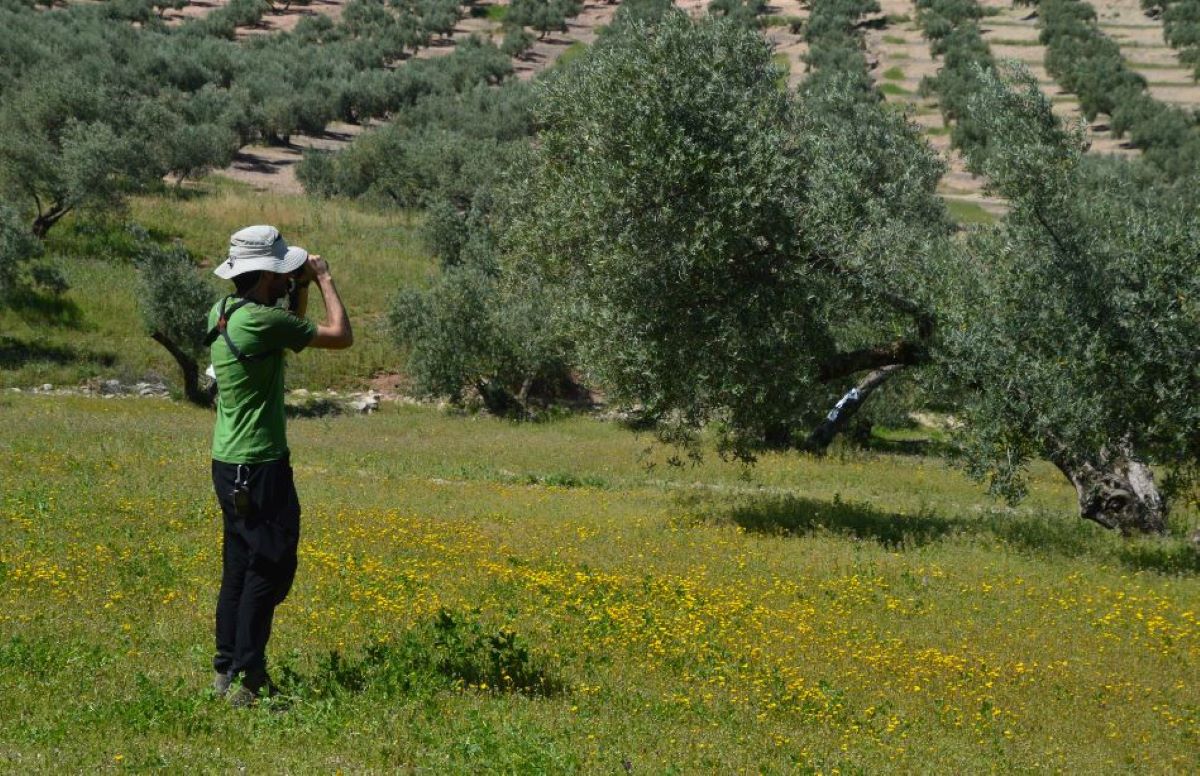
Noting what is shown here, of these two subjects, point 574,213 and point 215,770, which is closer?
point 215,770

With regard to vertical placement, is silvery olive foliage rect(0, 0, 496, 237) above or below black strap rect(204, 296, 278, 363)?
below

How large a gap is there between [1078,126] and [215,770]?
Result: 15511 mm

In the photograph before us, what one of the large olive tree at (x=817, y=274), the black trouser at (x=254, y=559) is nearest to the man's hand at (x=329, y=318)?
the black trouser at (x=254, y=559)

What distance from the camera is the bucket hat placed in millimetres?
7516

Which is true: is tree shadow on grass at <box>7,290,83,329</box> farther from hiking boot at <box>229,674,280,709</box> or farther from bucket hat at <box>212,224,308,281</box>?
hiking boot at <box>229,674,280,709</box>

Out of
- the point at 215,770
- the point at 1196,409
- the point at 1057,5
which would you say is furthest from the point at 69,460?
the point at 1057,5

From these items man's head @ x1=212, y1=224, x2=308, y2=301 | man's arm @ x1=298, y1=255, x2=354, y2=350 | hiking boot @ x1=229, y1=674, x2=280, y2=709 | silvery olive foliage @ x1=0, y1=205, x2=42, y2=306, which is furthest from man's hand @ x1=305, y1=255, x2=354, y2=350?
silvery olive foliage @ x1=0, y1=205, x2=42, y2=306

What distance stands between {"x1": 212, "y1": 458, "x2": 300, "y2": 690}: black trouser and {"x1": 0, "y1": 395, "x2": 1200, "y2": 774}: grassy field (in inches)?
15.1

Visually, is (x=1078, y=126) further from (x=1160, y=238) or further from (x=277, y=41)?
(x=277, y=41)

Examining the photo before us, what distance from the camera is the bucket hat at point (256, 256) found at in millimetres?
7516

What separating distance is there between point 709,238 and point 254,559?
11.1 meters

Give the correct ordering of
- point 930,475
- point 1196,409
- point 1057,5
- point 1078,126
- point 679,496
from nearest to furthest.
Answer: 1. point 1196,409
2. point 1078,126
3. point 679,496
4. point 930,475
5. point 1057,5

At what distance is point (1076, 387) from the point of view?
1638cm

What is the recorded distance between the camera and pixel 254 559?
748 centimetres
